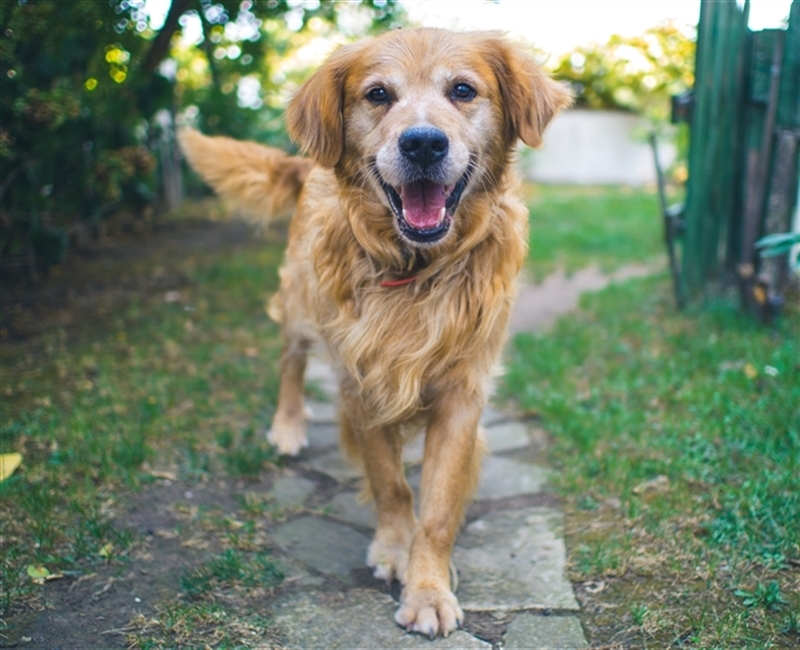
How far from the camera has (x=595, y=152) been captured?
17.3 metres

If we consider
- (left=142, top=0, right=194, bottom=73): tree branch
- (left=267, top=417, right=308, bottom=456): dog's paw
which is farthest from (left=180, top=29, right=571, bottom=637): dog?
(left=142, top=0, right=194, bottom=73): tree branch

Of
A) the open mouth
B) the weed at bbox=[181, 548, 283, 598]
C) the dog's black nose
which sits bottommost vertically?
the weed at bbox=[181, 548, 283, 598]

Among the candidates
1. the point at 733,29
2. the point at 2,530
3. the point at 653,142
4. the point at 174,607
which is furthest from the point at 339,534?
the point at 733,29

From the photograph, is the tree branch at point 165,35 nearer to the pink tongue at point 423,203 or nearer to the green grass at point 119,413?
the green grass at point 119,413

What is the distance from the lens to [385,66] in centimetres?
271

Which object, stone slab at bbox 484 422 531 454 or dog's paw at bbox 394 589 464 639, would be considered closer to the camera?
dog's paw at bbox 394 589 464 639

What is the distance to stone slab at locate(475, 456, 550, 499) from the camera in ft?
10.8

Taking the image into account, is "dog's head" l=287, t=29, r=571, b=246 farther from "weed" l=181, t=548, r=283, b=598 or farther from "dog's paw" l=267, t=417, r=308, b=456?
"dog's paw" l=267, t=417, r=308, b=456

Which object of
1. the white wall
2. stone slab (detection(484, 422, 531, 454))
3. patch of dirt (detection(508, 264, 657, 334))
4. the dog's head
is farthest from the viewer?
the white wall

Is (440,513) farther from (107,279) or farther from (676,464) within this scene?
(107,279)

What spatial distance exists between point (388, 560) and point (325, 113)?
1581mm

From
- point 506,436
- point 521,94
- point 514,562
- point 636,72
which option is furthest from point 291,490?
point 636,72

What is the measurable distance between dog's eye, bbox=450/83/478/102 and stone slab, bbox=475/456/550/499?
1575mm

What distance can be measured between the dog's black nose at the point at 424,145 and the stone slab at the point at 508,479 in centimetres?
147
